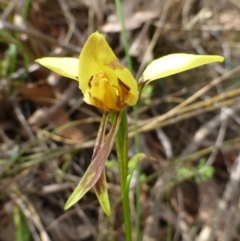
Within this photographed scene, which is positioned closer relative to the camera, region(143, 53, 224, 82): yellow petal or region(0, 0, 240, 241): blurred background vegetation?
region(143, 53, 224, 82): yellow petal

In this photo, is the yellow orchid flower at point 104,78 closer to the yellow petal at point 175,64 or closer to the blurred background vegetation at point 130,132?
the yellow petal at point 175,64

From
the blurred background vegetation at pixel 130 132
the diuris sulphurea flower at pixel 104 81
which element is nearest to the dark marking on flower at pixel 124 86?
the diuris sulphurea flower at pixel 104 81

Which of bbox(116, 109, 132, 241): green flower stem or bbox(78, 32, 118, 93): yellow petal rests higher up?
bbox(78, 32, 118, 93): yellow petal

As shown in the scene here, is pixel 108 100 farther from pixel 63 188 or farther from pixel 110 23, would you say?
pixel 110 23

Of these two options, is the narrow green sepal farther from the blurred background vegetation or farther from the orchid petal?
the blurred background vegetation

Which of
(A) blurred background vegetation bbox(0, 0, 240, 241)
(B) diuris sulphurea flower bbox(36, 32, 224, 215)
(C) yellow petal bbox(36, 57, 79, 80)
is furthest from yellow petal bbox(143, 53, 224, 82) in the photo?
(A) blurred background vegetation bbox(0, 0, 240, 241)

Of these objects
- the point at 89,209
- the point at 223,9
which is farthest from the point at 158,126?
the point at 223,9

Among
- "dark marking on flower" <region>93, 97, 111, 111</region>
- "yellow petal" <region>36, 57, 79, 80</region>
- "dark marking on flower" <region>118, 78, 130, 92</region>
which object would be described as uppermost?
"yellow petal" <region>36, 57, 79, 80</region>

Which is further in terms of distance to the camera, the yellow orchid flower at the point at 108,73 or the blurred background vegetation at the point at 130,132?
the blurred background vegetation at the point at 130,132
